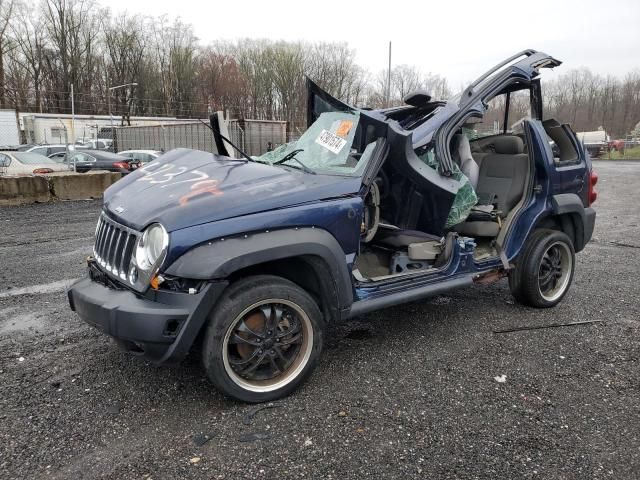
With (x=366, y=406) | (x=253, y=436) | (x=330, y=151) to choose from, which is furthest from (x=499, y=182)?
(x=253, y=436)

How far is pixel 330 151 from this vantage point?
381cm

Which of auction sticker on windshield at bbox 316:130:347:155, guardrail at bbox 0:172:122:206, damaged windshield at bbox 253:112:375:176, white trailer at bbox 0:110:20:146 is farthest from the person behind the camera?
white trailer at bbox 0:110:20:146

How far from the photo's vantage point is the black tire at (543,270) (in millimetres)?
4648

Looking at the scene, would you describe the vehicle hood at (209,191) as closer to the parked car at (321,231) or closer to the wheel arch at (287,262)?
the parked car at (321,231)

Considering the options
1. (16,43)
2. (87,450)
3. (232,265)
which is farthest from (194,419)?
(16,43)

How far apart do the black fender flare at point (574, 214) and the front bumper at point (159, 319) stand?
3.41 meters

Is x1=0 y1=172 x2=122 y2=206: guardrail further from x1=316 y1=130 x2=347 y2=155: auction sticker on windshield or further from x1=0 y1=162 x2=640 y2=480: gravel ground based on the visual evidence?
x1=316 y1=130 x2=347 y2=155: auction sticker on windshield

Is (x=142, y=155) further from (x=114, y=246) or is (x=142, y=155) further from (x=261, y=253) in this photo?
(x=261, y=253)

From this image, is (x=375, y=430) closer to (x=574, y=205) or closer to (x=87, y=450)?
(x=87, y=450)

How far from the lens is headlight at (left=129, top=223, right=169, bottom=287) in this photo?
9.02 ft

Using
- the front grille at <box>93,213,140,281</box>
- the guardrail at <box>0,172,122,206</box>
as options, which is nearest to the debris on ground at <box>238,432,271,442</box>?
the front grille at <box>93,213,140,281</box>

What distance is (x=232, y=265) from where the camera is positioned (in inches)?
110

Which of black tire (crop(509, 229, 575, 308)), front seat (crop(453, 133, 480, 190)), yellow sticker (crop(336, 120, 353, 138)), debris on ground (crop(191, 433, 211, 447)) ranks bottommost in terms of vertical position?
debris on ground (crop(191, 433, 211, 447))

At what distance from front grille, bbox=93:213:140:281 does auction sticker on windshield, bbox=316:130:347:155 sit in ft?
5.29
